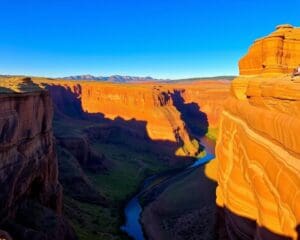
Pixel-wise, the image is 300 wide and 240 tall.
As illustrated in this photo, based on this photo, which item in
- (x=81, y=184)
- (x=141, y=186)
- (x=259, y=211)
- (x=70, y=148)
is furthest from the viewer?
(x=141, y=186)

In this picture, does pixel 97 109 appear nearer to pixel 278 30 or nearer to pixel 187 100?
pixel 187 100

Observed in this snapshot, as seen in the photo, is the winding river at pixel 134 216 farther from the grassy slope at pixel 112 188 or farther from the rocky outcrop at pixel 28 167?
the rocky outcrop at pixel 28 167

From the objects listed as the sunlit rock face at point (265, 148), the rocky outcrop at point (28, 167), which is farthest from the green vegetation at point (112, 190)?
the sunlit rock face at point (265, 148)

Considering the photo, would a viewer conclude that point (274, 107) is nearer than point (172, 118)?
Yes

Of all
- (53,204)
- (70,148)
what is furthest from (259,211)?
(70,148)

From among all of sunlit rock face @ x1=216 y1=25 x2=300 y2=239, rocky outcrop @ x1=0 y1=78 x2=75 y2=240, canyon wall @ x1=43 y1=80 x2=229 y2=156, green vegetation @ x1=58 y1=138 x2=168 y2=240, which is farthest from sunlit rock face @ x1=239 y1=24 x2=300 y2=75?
canyon wall @ x1=43 y1=80 x2=229 y2=156

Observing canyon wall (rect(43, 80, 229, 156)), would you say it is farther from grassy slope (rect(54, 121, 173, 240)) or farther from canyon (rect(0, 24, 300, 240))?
canyon (rect(0, 24, 300, 240))
